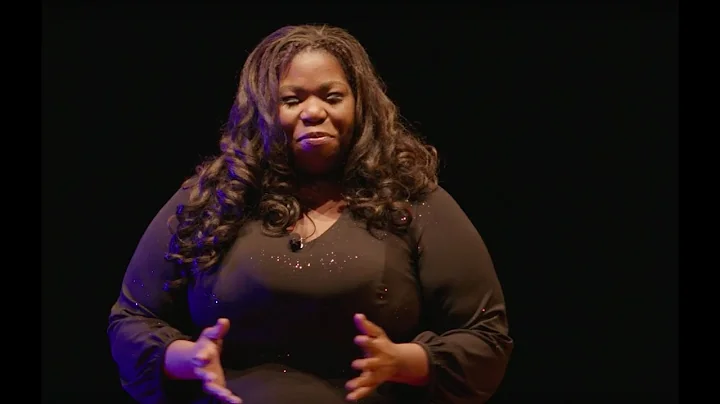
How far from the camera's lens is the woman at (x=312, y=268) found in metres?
2.04

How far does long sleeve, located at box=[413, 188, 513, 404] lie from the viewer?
6.75 feet

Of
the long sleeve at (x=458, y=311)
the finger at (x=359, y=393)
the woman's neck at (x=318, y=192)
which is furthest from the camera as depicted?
the woman's neck at (x=318, y=192)

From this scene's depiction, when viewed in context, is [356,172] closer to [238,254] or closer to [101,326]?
[238,254]

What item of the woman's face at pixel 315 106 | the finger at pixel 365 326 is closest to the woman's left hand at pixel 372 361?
the finger at pixel 365 326

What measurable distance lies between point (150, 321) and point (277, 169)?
38 centimetres

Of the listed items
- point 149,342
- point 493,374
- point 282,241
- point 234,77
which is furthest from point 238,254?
point 234,77

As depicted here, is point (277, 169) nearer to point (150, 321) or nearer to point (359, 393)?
point (150, 321)

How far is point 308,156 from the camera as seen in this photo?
218 centimetres

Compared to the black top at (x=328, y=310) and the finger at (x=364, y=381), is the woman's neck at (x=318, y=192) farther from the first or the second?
the finger at (x=364, y=381)

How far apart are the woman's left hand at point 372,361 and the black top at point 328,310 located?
76mm

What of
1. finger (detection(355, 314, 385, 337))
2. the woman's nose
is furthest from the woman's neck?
finger (detection(355, 314, 385, 337))

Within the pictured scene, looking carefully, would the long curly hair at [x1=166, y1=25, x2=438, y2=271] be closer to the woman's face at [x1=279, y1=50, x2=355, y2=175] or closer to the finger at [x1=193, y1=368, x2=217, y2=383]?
the woman's face at [x1=279, y1=50, x2=355, y2=175]

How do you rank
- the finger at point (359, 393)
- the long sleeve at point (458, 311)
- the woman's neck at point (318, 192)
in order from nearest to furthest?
the finger at point (359, 393)
the long sleeve at point (458, 311)
the woman's neck at point (318, 192)

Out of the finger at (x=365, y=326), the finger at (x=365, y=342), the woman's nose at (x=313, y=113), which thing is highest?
the woman's nose at (x=313, y=113)
